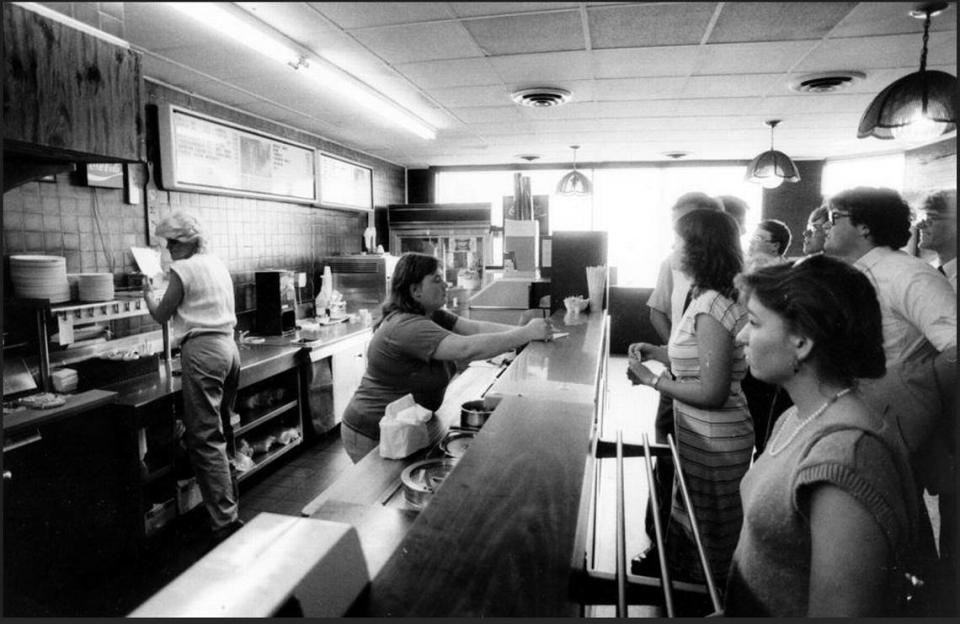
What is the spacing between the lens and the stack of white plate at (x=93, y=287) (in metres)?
3.12

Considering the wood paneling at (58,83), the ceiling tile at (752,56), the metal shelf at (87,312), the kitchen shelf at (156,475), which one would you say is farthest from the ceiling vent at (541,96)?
the wood paneling at (58,83)

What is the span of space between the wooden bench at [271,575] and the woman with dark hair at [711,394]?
1.51m

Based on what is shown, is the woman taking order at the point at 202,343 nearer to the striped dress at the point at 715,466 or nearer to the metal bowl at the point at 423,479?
the metal bowl at the point at 423,479

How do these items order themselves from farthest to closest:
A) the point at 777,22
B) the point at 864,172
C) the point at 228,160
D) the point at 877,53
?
the point at 864,172, the point at 228,160, the point at 877,53, the point at 777,22

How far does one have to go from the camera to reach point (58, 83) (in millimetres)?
853

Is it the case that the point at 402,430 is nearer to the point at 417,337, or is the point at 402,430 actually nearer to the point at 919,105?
the point at 417,337

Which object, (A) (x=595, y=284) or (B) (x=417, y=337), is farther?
(A) (x=595, y=284)

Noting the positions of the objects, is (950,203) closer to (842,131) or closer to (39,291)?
(39,291)

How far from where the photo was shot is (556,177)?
9.18m

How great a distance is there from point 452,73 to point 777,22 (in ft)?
6.63

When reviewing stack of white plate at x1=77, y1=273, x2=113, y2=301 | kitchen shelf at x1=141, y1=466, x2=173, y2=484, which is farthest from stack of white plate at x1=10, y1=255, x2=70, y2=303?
kitchen shelf at x1=141, y1=466, x2=173, y2=484

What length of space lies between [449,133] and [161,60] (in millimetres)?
3297

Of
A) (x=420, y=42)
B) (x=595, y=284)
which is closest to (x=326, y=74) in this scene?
(x=420, y=42)

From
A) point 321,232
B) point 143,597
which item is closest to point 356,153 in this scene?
point 321,232
